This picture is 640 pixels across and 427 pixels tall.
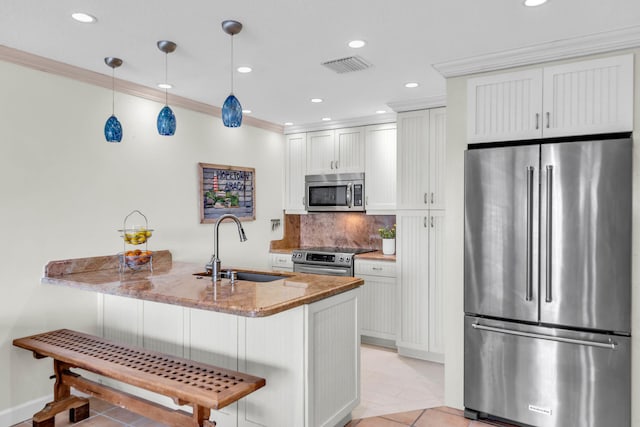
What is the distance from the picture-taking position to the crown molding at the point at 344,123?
4.63 m

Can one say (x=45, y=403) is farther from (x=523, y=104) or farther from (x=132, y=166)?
(x=523, y=104)

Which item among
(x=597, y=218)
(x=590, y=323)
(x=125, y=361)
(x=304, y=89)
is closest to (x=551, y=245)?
(x=597, y=218)

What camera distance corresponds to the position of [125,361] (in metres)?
2.52

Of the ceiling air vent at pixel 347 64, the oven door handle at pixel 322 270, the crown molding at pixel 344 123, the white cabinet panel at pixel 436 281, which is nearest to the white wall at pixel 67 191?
the oven door handle at pixel 322 270

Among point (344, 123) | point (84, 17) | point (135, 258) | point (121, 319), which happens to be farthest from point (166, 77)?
point (344, 123)

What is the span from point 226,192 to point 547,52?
10.2 ft

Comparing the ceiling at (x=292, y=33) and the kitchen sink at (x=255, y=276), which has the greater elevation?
the ceiling at (x=292, y=33)

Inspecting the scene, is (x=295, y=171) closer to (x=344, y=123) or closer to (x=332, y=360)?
(x=344, y=123)

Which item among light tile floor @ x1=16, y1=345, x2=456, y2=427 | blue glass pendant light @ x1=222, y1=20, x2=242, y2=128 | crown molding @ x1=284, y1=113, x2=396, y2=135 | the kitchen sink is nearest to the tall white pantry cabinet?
light tile floor @ x1=16, y1=345, x2=456, y2=427

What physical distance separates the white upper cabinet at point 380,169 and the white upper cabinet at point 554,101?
168 cm

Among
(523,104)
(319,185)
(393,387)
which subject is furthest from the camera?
(319,185)

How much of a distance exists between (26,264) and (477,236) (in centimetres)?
305

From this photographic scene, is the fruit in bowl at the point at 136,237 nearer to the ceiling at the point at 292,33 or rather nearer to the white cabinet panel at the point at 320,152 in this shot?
the ceiling at the point at 292,33

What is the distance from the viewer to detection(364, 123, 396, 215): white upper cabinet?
4.61 metres
